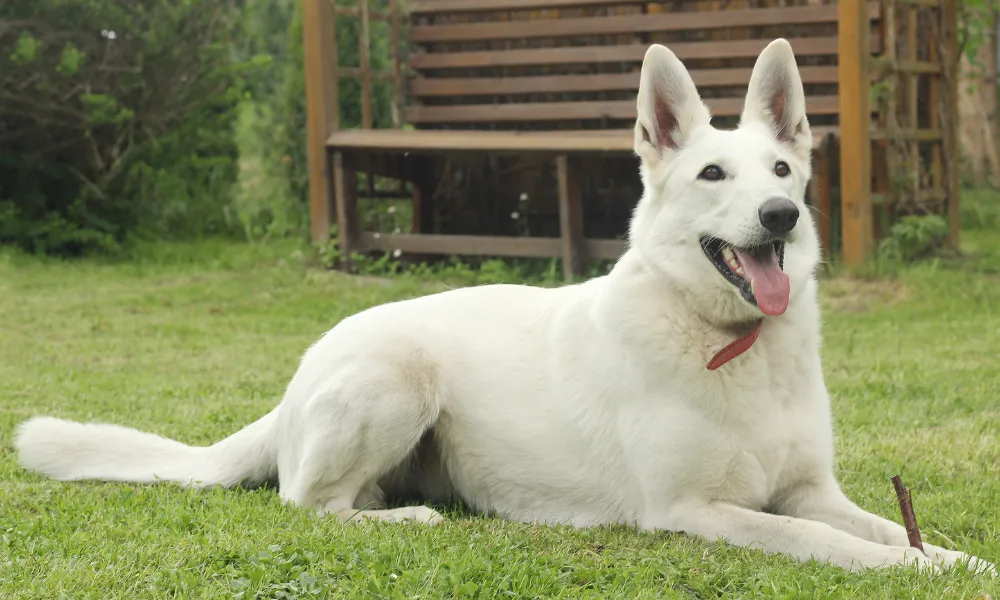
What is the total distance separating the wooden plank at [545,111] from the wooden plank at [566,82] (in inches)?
5.1

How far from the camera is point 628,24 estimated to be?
10828 mm

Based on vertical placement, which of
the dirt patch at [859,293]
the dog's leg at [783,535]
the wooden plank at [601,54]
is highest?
the wooden plank at [601,54]

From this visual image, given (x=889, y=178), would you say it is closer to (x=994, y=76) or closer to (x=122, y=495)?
(x=994, y=76)

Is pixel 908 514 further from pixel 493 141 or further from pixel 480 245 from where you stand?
pixel 480 245

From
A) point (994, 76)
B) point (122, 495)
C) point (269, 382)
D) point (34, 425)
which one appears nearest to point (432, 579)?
point (122, 495)

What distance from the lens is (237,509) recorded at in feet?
12.5

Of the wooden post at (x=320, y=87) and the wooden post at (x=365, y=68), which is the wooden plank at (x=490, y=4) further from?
the wooden post at (x=320, y=87)

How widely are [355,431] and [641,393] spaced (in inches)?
35.6

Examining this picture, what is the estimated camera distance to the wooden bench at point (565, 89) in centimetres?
957

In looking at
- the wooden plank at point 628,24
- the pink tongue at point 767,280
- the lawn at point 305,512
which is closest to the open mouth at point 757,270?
the pink tongue at point 767,280

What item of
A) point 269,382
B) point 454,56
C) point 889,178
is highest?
point 454,56

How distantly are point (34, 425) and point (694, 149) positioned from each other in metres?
2.47

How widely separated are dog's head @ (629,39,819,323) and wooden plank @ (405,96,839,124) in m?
6.28

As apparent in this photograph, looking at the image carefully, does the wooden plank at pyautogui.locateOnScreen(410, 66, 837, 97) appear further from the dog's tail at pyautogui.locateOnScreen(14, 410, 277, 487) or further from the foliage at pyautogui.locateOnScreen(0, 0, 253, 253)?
the dog's tail at pyautogui.locateOnScreen(14, 410, 277, 487)
